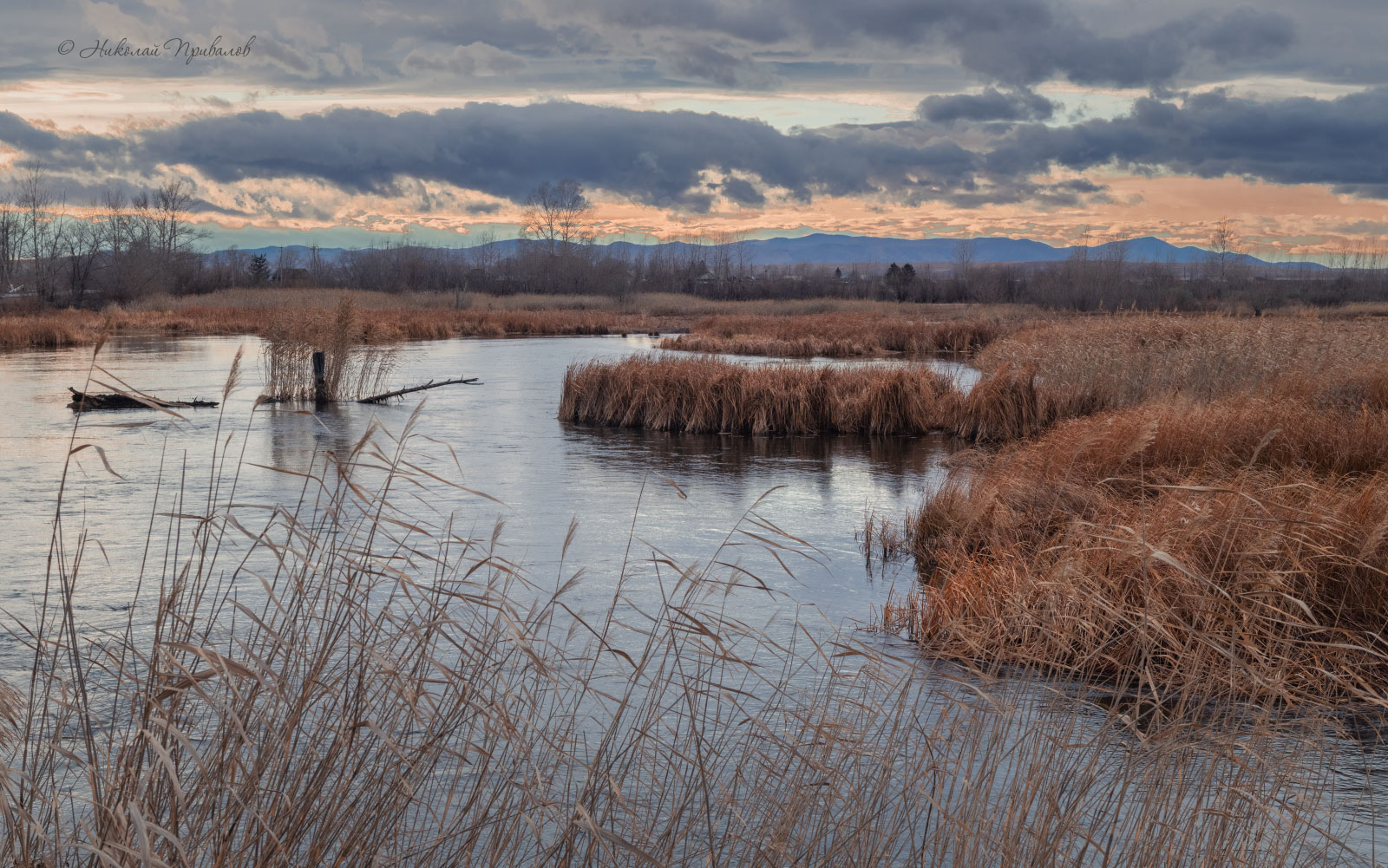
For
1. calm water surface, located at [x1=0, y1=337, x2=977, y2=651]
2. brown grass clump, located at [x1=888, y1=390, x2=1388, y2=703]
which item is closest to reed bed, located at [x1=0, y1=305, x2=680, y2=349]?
calm water surface, located at [x1=0, y1=337, x2=977, y2=651]

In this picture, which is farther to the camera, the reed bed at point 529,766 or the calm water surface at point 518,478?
the calm water surface at point 518,478

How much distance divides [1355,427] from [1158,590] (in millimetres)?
5397

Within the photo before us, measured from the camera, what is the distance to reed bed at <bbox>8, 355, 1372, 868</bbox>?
286 centimetres

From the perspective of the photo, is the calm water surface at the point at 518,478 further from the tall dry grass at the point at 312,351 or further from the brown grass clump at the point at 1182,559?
the brown grass clump at the point at 1182,559

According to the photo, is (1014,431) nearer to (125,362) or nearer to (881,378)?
(881,378)

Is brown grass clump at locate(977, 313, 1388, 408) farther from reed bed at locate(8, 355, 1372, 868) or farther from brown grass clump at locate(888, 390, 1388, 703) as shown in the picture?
reed bed at locate(8, 355, 1372, 868)

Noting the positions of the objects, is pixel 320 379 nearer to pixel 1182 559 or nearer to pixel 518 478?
pixel 518 478

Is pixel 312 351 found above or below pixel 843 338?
below

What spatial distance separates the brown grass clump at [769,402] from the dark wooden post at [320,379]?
5.50 m

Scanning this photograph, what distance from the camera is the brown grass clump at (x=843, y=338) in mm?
36469

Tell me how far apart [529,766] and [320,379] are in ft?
60.0

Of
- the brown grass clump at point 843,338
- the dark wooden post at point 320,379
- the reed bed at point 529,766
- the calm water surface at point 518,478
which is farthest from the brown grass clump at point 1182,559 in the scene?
the brown grass clump at point 843,338

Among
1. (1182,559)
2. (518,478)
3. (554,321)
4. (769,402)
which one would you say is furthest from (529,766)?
Answer: (554,321)

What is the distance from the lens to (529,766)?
11.0 ft
